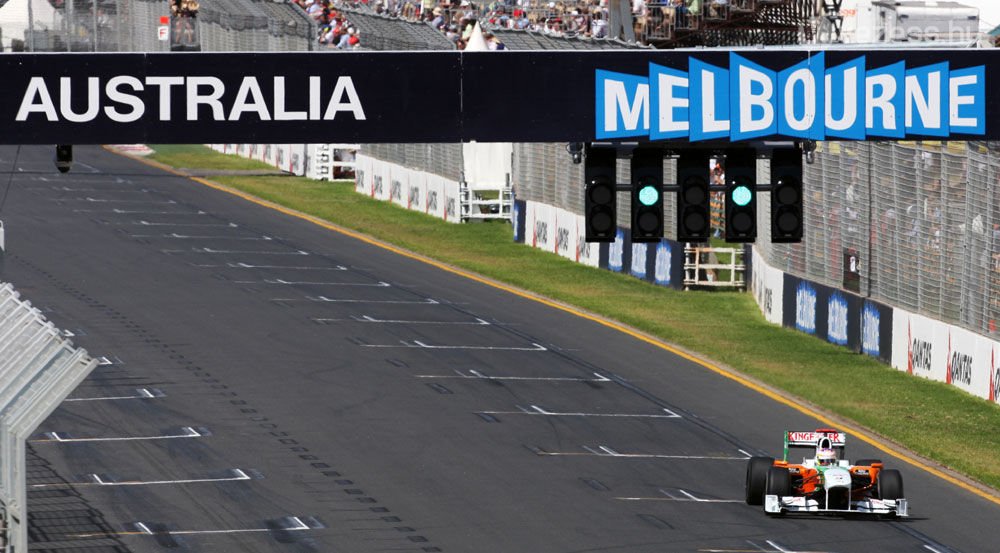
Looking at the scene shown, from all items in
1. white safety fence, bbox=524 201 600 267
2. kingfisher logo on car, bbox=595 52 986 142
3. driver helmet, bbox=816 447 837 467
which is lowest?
driver helmet, bbox=816 447 837 467

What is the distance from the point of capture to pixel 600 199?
75.5 feet

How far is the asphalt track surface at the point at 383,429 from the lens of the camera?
79.9ft

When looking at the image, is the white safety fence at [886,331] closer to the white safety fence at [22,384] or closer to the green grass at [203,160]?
the white safety fence at [22,384]

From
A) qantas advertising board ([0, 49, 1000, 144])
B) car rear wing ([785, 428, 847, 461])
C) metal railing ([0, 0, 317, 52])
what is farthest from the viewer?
car rear wing ([785, 428, 847, 461])

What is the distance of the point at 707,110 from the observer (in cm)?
2378

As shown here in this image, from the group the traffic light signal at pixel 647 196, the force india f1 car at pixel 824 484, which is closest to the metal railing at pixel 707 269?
the force india f1 car at pixel 824 484

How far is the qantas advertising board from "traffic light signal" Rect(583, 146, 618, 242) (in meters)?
0.69

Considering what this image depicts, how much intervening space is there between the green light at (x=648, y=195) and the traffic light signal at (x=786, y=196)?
4.38 feet

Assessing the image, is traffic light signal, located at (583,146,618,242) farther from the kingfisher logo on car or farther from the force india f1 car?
the force india f1 car

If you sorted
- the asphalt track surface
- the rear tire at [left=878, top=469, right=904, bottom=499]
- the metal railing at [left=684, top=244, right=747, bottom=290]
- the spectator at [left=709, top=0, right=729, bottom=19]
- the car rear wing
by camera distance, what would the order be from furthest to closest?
1. the spectator at [left=709, top=0, right=729, bottom=19]
2. the metal railing at [left=684, top=244, right=747, bottom=290]
3. the car rear wing
4. the rear tire at [left=878, top=469, right=904, bottom=499]
5. the asphalt track surface

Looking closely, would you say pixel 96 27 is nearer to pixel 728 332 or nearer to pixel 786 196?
pixel 786 196

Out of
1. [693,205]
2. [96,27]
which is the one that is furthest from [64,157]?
[693,205]

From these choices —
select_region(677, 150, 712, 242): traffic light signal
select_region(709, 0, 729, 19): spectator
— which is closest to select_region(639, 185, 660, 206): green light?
select_region(677, 150, 712, 242): traffic light signal

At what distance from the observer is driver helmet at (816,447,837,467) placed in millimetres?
25266
